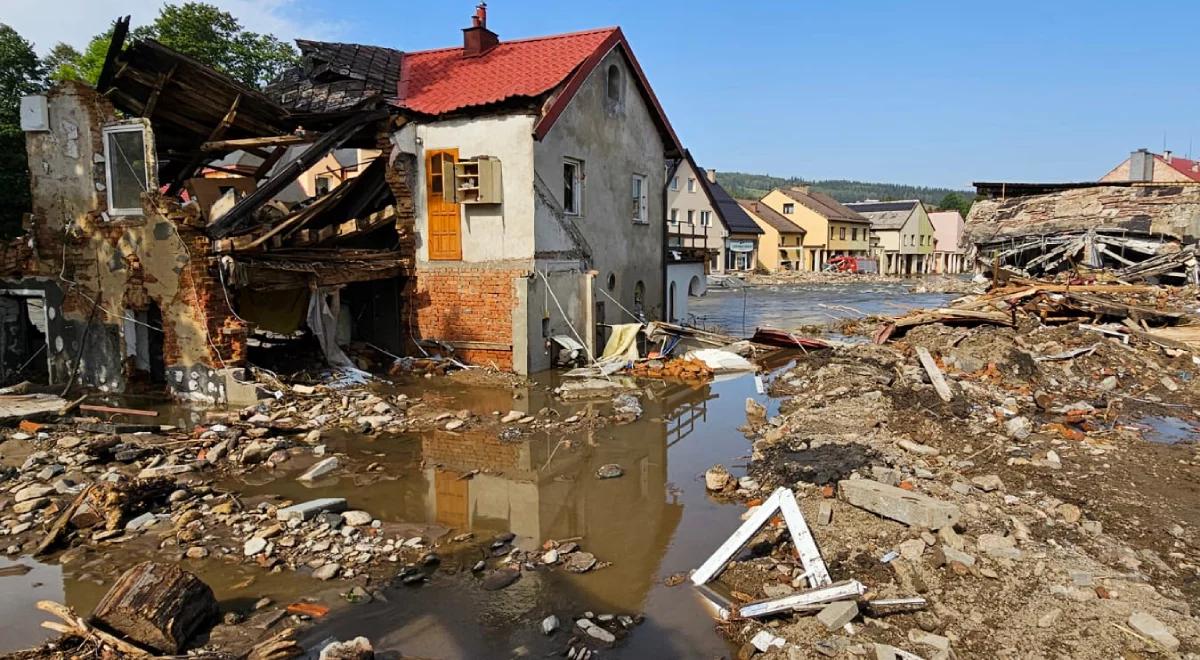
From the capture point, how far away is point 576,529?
696 cm

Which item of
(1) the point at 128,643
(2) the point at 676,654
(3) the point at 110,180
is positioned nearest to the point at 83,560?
(1) the point at 128,643

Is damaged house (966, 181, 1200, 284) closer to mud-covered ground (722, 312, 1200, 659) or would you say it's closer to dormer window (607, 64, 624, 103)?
mud-covered ground (722, 312, 1200, 659)

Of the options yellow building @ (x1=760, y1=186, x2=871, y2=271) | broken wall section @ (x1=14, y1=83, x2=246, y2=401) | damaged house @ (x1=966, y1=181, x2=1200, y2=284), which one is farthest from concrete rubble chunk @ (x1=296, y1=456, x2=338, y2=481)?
yellow building @ (x1=760, y1=186, x2=871, y2=271)

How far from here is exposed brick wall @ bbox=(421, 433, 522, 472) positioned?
29.1 feet

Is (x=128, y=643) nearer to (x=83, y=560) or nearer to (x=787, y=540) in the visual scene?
(x=83, y=560)

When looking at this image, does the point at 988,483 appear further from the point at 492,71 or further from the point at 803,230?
the point at 803,230

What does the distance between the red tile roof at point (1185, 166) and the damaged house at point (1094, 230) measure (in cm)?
3534

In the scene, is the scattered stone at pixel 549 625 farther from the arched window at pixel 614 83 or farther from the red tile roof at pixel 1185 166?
the red tile roof at pixel 1185 166

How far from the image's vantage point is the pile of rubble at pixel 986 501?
4750 mm

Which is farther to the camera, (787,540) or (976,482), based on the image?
(976,482)

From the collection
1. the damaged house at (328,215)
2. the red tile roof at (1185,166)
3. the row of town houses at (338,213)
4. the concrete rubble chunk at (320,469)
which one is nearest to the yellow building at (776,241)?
the red tile roof at (1185,166)

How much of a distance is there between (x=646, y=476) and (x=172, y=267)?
27.8 feet

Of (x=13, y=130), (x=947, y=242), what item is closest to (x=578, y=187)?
(x=13, y=130)

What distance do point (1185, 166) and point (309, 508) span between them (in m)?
69.7
